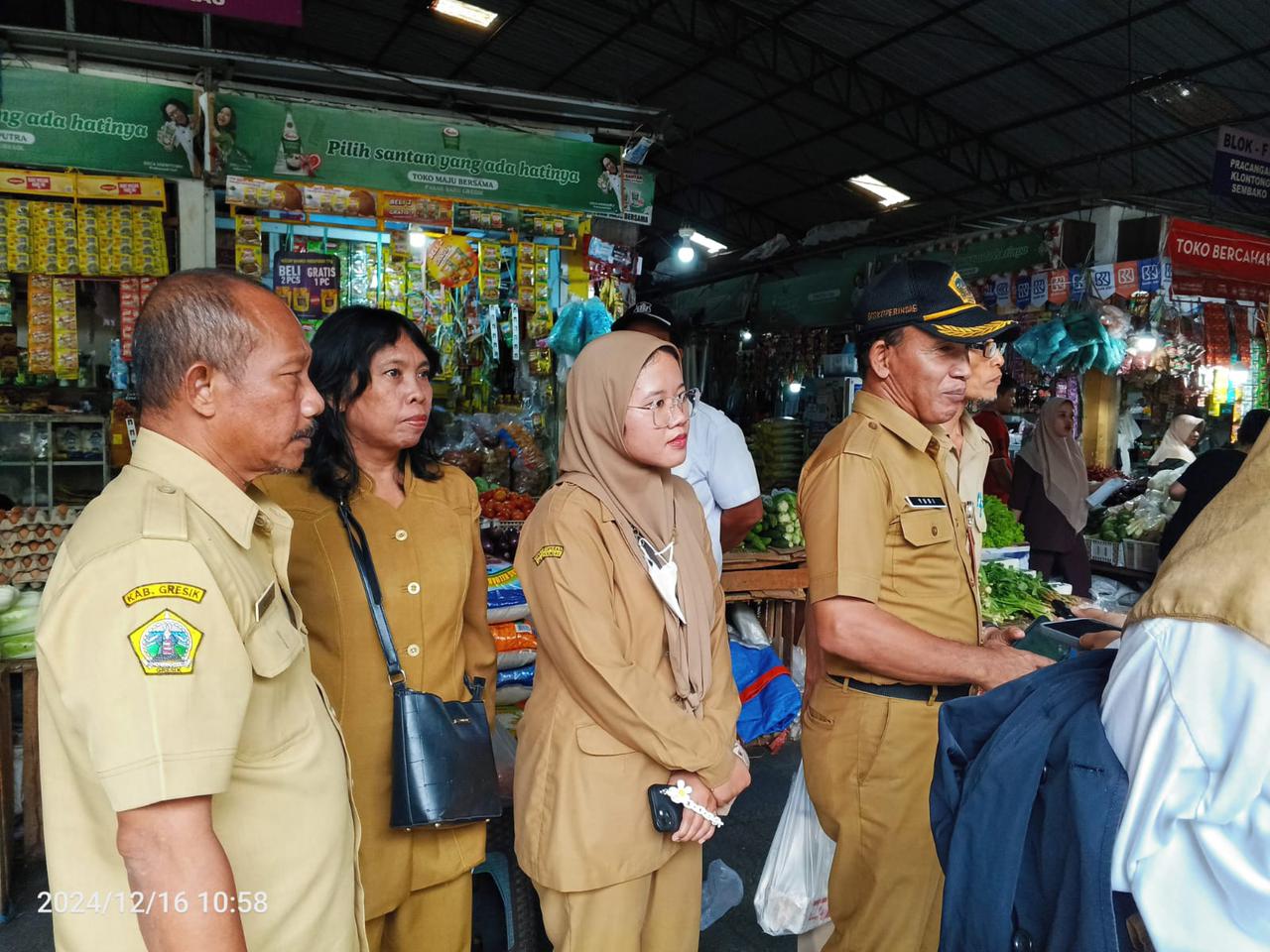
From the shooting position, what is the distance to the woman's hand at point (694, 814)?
1.75m

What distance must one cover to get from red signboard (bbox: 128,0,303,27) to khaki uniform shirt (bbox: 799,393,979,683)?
13.7 feet

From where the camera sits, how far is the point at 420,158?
478 cm

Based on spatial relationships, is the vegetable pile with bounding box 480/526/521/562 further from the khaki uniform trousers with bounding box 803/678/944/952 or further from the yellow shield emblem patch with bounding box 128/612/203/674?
the yellow shield emblem patch with bounding box 128/612/203/674

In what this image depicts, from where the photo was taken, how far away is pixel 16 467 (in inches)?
213

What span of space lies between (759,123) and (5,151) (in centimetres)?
1191

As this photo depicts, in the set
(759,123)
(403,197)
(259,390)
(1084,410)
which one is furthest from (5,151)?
(759,123)

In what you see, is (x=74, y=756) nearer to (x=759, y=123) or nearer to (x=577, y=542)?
(x=577, y=542)

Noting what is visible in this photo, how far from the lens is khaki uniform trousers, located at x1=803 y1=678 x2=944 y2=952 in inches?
75.5

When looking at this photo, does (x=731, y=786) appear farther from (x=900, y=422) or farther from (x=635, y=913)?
(x=900, y=422)

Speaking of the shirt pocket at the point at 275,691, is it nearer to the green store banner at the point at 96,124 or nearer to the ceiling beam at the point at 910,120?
the green store banner at the point at 96,124

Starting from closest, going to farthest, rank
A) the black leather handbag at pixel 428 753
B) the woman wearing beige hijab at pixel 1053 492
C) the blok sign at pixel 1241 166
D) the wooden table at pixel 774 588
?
the black leather handbag at pixel 428 753 → the wooden table at pixel 774 588 → the woman wearing beige hijab at pixel 1053 492 → the blok sign at pixel 1241 166

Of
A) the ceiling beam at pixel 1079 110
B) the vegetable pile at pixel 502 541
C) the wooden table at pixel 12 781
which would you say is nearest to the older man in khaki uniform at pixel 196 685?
the wooden table at pixel 12 781

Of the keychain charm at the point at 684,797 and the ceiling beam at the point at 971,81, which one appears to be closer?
the keychain charm at the point at 684,797

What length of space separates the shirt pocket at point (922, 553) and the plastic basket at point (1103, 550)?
5862 mm
